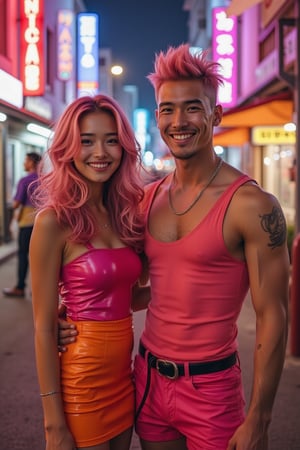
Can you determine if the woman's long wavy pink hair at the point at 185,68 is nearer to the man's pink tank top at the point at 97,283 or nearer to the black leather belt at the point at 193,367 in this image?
the man's pink tank top at the point at 97,283

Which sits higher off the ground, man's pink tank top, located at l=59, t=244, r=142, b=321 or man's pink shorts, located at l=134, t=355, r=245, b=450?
man's pink tank top, located at l=59, t=244, r=142, b=321

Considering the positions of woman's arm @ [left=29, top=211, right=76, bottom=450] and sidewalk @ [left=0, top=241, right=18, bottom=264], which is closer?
woman's arm @ [left=29, top=211, right=76, bottom=450]

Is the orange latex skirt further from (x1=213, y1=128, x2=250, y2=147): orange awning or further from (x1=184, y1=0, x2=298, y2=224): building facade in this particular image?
(x1=213, y1=128, x2=250, y2=147): orange awning

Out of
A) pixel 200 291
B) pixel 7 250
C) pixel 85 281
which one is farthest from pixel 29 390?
pixel 7 250

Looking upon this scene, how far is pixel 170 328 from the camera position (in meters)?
2.28

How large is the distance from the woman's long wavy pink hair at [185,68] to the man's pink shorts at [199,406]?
44.6 inches

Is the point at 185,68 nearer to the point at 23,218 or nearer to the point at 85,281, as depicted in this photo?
the point at 85,281

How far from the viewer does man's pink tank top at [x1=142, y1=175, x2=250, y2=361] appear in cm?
217

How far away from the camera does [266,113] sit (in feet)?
37.5

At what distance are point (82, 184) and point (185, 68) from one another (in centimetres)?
62

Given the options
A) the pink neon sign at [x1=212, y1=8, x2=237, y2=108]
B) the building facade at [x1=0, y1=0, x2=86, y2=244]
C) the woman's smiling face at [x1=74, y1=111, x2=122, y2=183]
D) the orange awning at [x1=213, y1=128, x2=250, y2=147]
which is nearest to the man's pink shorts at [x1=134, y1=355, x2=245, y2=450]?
the woman's smiling face at [x1=74, y1=111, x2=122, y2=183]

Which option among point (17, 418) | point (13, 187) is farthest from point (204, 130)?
point (13, 187)

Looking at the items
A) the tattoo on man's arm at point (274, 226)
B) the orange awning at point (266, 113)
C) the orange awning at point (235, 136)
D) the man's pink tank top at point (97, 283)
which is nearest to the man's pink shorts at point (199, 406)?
the man's pink tank top at point (97, 283)

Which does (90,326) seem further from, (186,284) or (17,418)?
(17,418)
